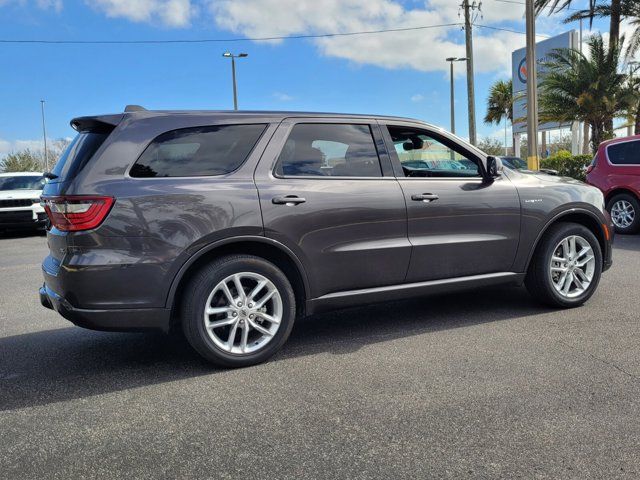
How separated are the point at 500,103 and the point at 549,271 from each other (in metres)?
42.0

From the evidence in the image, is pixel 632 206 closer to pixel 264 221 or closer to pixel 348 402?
pixel 264 221

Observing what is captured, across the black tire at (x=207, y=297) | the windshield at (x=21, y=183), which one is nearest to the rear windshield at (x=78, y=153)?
the black tire at (x=207, y=297)

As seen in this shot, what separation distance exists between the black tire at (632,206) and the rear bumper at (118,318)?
8858 mm

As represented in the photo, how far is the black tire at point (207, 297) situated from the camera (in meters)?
3.65

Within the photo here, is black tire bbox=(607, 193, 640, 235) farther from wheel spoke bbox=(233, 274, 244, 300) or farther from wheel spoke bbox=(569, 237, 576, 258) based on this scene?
wheel spoke bbox=(233, 274, 244, 300)

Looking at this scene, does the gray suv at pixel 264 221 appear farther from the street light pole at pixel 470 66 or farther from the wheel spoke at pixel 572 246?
the street light pole at pixel 470 66

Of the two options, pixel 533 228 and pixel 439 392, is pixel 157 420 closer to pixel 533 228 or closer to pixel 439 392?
pixel 439 392

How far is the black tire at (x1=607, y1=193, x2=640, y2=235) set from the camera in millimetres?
9797

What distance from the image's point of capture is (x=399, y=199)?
4293 mm

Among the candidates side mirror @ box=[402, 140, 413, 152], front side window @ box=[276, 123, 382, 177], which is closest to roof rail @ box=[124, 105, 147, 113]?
front side window @ box=[276, 123, 382, 177]

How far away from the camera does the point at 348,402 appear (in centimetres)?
321

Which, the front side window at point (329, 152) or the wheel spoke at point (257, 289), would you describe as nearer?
the wheel spoke at point (257, 289)

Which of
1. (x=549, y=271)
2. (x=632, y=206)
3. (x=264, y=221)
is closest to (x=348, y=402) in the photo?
(x=264, y=221)

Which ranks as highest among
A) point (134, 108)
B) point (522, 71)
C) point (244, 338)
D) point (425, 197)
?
point (522, 71)
